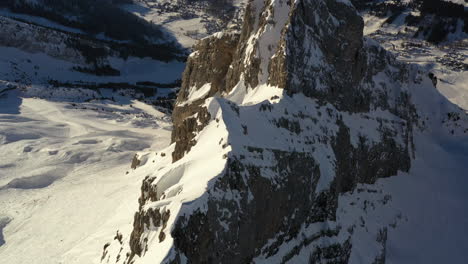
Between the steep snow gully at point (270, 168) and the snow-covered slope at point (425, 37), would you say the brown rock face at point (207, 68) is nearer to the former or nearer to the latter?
the steep snow gully at point (270, 168)

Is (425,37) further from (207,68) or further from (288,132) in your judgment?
(288,132)

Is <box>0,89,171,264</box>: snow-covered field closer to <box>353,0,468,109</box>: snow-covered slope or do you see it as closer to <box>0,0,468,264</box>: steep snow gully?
<box>0,0,468,264</box>: steep snow gully

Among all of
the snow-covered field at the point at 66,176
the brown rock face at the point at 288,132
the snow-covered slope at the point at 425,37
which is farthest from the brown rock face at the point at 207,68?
the snow-covered slope at the point at 425,37

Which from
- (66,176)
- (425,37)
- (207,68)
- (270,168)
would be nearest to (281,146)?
(270,168)

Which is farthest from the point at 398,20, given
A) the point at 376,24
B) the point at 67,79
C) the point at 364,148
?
the point at 364,148

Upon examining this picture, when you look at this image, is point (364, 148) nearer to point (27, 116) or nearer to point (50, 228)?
point (50, 228)

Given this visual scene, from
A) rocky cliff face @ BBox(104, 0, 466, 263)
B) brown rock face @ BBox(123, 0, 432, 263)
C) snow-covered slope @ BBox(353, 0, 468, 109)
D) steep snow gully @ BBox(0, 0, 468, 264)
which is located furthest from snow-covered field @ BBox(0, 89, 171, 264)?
snow-covered slope @ BBox(353, 0, 468, 109)
